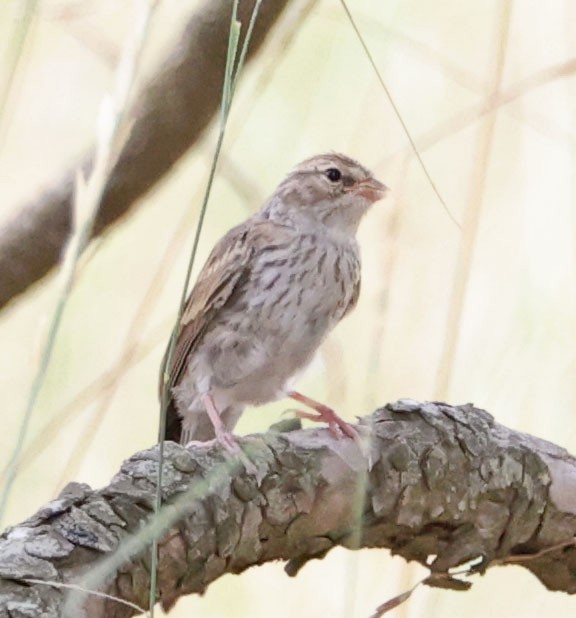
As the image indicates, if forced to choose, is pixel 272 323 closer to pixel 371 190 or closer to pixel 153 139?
pixel 371 190

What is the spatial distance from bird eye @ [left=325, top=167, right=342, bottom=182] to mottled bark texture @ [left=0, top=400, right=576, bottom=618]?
1160mm

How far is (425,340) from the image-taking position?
2672 millimetres

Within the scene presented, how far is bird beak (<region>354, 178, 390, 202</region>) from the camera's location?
3.08 metres

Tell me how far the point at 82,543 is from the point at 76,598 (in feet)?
0.29

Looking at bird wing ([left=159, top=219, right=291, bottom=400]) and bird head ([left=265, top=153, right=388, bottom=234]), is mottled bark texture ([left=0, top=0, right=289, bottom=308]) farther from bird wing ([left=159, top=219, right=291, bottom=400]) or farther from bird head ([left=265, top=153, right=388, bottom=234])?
bird head ([left=265, top=153, right=388, bottom=234])

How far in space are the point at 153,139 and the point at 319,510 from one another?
30.8 inches

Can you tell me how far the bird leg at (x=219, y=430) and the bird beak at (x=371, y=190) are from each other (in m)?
0.69

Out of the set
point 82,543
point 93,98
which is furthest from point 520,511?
point 93,98

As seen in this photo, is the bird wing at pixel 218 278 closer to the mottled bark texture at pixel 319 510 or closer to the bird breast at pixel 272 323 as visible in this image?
the bird breast at pixel 272 323

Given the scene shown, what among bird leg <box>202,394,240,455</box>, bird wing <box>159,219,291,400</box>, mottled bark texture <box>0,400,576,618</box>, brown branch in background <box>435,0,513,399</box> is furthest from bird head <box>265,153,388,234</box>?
brown branch in background <box>435,0,513,399</box>

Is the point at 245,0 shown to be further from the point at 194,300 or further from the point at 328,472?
the point at 194,300

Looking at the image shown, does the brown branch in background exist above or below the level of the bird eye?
below

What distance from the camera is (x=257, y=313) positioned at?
292 cm

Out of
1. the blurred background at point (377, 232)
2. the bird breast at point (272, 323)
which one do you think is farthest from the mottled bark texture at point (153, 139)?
the bird breast at point (272, 323)
